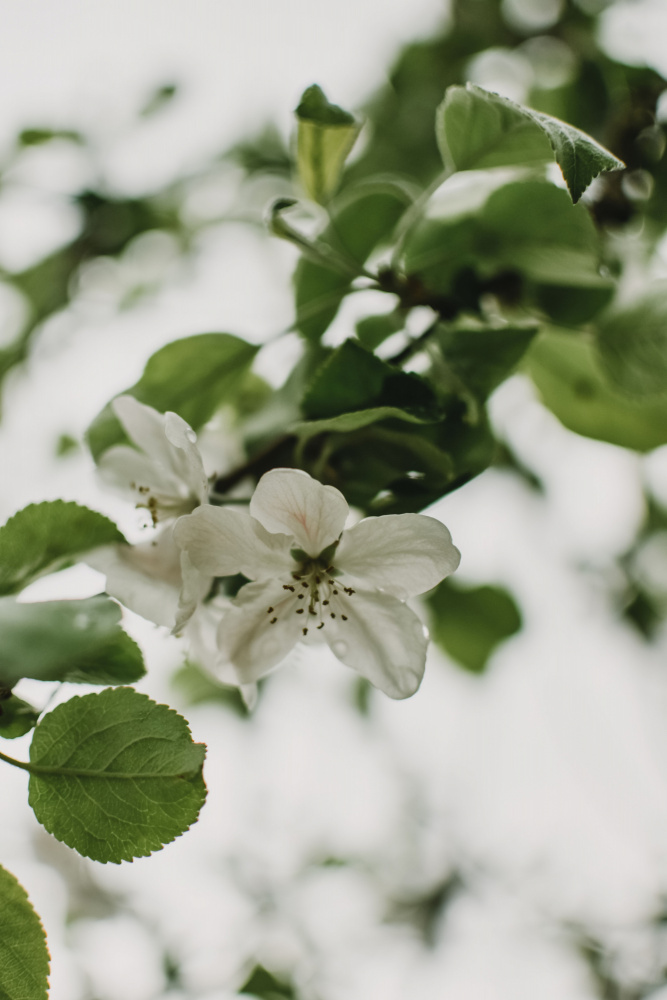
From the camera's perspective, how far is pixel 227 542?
607 millimetres

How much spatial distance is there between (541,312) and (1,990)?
30.8 inches

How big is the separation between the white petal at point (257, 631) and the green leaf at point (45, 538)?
120mm

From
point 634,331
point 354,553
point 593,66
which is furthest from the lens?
point 593,66

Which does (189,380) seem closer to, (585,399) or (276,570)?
(276,570)

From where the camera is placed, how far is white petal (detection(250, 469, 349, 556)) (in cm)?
56

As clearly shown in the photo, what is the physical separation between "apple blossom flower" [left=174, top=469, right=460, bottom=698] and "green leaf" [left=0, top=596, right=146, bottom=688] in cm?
8

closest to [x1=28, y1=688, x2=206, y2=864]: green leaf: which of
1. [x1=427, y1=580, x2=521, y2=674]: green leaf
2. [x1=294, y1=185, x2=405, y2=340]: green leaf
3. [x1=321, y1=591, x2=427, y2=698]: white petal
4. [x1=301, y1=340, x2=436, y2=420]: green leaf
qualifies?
[x1=321, y1=591, x2=427, y2=698]: white petal

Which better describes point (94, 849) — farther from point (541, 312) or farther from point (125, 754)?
point (541, 312)

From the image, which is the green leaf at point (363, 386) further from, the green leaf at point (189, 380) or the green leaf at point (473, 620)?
the green leaf at point (473, 620)

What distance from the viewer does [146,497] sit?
80 centimetres

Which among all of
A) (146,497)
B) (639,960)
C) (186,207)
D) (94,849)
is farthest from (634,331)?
(639,960)

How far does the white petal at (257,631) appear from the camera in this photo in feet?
2.10

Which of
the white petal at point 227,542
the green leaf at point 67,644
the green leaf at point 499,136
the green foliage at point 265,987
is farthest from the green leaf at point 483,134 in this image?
the green foliage at point 265,987

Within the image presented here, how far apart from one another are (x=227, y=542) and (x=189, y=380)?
25cm
